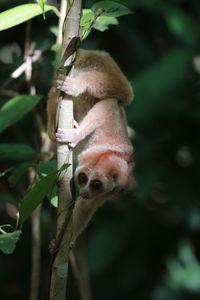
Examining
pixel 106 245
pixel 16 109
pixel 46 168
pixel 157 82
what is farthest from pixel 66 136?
pixel 106 245

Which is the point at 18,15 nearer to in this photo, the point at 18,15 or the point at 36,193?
the point at 18,15

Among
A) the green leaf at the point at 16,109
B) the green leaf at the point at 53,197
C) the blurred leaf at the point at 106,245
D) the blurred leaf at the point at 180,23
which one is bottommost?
the blurred leaf at the point at 106,245

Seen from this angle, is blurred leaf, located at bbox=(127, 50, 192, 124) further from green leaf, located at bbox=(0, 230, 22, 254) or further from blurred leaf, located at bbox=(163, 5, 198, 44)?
green leaf, located at bbox=(0, 230, 22, 254)

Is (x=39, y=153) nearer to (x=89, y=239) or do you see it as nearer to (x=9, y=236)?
(x=9, y=236)

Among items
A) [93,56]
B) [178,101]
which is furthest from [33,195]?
[178,101]

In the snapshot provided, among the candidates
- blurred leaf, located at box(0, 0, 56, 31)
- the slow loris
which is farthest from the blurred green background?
blurred leaf, located at box(0, 0, 56, 31)

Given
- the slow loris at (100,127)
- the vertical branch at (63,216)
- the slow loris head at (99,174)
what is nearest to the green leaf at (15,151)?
the slow loris at (100,127)

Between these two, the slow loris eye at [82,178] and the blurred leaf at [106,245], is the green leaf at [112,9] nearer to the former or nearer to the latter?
the slow loris eye at [82,178]
